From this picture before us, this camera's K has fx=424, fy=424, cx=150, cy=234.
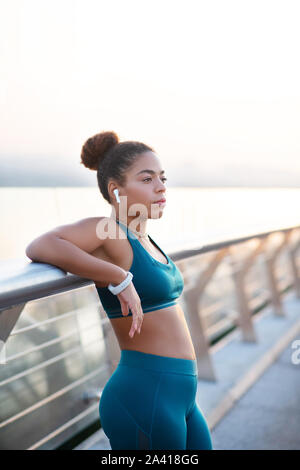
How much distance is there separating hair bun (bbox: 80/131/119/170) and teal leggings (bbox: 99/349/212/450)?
1.76ft

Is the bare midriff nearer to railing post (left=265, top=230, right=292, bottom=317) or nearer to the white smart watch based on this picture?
the white smart watch

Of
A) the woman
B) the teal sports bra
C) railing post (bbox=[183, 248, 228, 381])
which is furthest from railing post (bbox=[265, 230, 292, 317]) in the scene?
the teal sports bra

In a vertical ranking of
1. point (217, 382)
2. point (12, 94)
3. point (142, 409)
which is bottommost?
point (217, 382)

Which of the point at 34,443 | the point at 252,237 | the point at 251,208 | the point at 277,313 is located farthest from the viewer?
the point at 251,208

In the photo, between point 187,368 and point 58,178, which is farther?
point 58,178

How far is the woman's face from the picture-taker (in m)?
1.12

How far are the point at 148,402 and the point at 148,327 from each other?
0.18m

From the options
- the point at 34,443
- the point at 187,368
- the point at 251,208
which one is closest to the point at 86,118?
the point at 34,443

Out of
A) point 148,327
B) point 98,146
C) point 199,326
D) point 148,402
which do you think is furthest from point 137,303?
point 199,326

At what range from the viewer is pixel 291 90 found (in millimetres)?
10906

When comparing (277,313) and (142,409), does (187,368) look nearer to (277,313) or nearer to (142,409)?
(142,409)

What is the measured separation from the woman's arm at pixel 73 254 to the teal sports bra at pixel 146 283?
82mm

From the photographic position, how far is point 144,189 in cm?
112

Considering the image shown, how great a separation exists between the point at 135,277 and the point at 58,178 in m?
2.34
